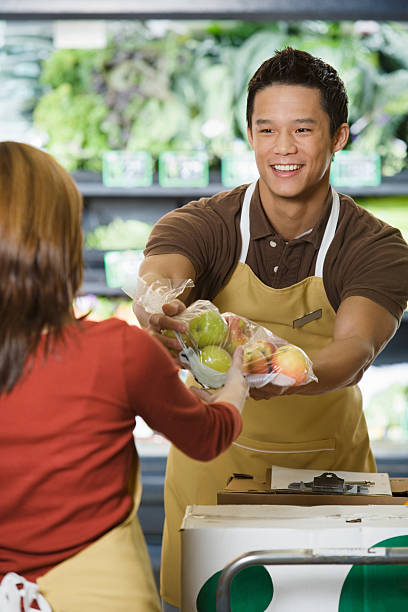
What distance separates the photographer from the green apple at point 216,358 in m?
1.73

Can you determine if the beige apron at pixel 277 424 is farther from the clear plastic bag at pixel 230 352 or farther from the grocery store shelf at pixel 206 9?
the grocery store shelf at pixel 206 9

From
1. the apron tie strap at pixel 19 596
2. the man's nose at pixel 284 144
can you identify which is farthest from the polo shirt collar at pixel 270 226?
the apron tie strap at pixel 19 596

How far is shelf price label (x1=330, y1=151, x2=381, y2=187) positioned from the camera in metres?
3.80

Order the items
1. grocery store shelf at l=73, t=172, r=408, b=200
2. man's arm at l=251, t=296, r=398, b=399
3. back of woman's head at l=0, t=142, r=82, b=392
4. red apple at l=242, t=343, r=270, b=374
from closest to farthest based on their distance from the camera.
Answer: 1. back of woman's head at l=0, t=142, r=82, b=392
2. red apple at l=242, t=343, r=270, b=374
3. man's arm at l=251, t=296, r=398, b=399
4. grocery store shelf at l=73, t=172, r=408, b=200

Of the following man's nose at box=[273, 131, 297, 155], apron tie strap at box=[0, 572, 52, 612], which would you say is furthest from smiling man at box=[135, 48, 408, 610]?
apron tie strap at box=[0, 572, 52, 612]

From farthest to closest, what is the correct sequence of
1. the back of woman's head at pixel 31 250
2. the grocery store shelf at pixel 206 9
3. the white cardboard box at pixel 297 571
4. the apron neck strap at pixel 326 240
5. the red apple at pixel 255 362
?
the grocery store shelf at pixel 206 9
the apron neck strap at pixel 326 240
the red apple at pixel 255 362
the white cardboard box at pixel 297 571
the back of woman's head at pixel 31 250

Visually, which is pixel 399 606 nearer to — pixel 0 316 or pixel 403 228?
pixel 0 316

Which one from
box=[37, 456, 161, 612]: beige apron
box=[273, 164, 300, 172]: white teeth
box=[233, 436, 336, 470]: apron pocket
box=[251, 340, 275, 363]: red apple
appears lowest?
box=[233, 436, 336, 470]: apron pocket

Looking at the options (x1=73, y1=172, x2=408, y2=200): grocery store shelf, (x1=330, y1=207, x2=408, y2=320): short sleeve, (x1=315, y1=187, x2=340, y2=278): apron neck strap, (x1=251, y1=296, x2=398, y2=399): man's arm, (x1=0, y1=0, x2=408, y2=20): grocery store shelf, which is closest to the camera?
(x1=251, y1=296, x2=398, y2=399): man's arm

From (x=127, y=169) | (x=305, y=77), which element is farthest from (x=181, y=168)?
(x=305, y=77)

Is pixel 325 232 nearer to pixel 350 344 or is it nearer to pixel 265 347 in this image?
pixel 350 344

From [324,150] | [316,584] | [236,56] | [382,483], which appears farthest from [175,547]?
[236,56]

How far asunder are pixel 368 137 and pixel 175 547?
90.8 inches

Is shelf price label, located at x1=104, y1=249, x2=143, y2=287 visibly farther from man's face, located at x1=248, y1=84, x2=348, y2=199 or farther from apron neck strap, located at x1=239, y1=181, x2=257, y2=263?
man's face, located at x1=248, y1=84, x2=348, y2=199
